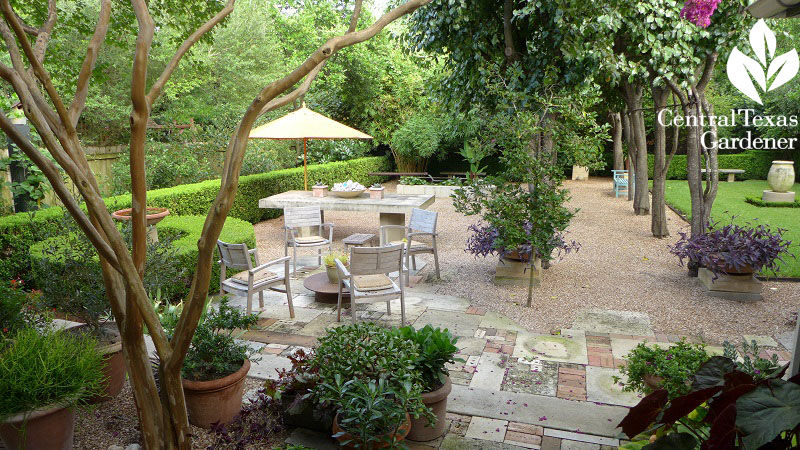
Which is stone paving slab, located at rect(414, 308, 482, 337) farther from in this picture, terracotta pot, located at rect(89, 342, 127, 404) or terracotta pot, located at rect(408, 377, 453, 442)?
terracotta pot, located at rect(89, 342, 127, 404)

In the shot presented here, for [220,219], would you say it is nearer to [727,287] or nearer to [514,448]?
[514,448]

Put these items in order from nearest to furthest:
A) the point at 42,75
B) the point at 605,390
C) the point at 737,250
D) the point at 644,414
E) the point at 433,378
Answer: the point at 644,414
the point at 42,75
the point at 433,378
the point at 605,390
the point at 737,250

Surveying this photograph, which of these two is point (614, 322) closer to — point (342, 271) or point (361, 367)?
point (342, 271)

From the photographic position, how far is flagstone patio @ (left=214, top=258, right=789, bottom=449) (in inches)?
129

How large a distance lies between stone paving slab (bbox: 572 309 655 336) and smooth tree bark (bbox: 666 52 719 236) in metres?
2.09

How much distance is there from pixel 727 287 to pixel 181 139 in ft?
33.4

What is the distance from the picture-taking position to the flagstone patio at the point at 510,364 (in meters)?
3.29

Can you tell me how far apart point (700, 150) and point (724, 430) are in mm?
6605

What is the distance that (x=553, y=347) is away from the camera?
188 inches

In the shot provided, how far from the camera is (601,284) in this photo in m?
6.77

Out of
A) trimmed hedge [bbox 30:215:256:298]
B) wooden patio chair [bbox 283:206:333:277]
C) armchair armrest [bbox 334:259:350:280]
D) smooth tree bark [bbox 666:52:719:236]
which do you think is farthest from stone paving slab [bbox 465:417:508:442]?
smooth tree bark [bbox 666:52:719:236]

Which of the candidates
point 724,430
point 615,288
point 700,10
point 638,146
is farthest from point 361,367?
point 638,146

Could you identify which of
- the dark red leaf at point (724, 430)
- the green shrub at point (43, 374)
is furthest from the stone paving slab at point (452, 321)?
the dark red leaf at point (724, 430)

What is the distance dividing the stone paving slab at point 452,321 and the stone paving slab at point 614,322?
988mm
